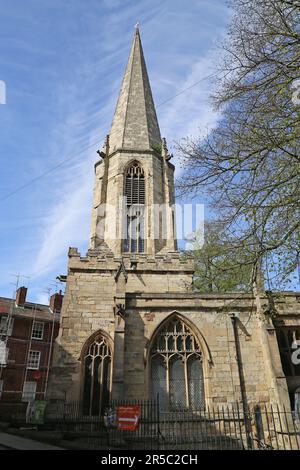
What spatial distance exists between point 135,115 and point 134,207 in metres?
9.16

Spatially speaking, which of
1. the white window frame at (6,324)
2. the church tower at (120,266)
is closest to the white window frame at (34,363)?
the white window frame at (6,324)

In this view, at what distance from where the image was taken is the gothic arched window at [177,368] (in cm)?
1166

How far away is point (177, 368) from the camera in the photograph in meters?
12.2

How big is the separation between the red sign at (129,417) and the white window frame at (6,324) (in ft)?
67.8

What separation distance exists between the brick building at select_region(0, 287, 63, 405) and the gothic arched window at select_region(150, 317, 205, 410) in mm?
17292

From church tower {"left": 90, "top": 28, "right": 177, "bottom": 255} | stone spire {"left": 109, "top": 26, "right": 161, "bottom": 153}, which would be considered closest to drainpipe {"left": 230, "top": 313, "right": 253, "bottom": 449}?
church tower {"left": 90, "top": 28, "right": 177, "bottom": 255}

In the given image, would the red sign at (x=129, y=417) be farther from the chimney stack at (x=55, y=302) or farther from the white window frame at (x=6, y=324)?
the chimney stack at (x=55, y=302)

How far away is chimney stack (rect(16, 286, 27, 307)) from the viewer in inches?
1183

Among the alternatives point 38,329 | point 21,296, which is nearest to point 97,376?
point 38,329

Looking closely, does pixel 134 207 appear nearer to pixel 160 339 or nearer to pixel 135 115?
pixel 135 115

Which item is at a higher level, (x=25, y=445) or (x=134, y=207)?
(x=134, y=207)
